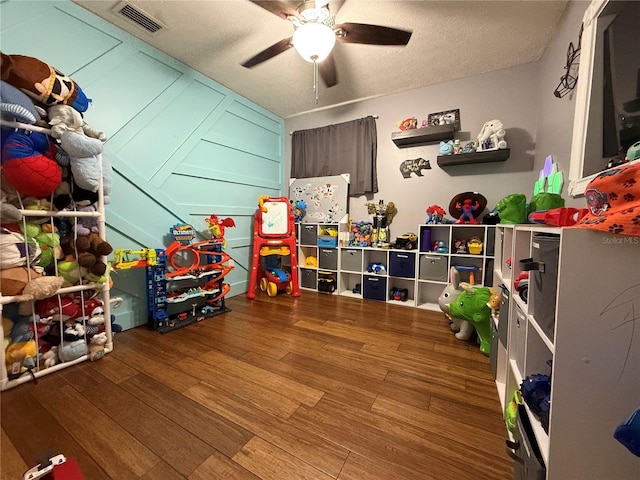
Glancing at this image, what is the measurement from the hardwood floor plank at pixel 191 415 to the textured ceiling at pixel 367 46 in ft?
8.31

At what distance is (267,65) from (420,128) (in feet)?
5.58

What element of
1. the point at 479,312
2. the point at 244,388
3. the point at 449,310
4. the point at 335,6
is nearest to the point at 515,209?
the point at 479,312

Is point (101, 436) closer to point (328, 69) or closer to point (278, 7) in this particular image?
point (278, 7)

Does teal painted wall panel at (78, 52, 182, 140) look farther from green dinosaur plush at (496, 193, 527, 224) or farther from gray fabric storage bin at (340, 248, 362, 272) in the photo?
green dinosaur plush at (496, 193, 527, 224)

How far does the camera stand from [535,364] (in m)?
0.97

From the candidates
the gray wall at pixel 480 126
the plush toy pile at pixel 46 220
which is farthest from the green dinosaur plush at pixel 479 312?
the plush toy pile at pixel 46 220

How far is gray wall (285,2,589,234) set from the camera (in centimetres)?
199

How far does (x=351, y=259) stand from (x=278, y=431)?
7.17ft

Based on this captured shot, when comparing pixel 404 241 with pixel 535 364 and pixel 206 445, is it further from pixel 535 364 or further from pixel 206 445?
pixel 206 445

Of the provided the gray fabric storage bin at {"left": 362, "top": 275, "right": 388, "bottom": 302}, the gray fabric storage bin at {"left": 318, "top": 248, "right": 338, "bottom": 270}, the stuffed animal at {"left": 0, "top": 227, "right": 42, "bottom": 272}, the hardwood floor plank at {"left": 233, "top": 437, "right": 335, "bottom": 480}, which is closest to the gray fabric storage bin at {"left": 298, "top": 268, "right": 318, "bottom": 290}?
the gray fabric storage bin at {"left": 318, "top": 248, "right": 338, "bottom": 270}

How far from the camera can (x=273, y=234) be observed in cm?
317

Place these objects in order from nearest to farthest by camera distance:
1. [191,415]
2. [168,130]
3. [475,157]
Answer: [191,415], [168,130], [475,157]

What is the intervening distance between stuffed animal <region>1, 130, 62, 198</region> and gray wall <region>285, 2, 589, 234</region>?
277 centimetres

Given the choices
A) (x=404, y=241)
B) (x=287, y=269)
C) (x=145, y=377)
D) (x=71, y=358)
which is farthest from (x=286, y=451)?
(x=287, y=269)
